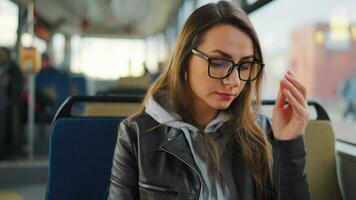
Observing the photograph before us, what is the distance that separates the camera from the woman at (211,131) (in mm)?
1085

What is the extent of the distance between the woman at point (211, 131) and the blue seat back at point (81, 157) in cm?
39

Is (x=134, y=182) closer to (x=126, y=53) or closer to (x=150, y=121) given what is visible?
(x=150, y=121)

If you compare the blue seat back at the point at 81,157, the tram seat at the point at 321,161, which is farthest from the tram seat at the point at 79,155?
the tram seat at the point at 321,161

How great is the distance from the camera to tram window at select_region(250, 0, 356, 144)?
2133mm

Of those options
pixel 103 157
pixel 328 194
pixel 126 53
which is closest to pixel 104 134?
pixel 103 157

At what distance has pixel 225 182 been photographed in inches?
46.1

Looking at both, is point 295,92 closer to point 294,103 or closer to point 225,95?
point 294,103

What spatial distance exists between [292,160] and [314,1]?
1.50 meters

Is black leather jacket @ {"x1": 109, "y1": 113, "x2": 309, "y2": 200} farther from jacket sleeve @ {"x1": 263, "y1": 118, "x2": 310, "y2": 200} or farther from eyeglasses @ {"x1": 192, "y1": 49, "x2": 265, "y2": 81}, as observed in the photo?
eyeglasses @ {"x1": 192, "y1": 49, "x2": 265, "y2": 81}

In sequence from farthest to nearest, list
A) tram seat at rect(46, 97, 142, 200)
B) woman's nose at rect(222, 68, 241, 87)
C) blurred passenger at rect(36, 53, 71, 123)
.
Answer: blurred passenger at rect(36, 53, 71, 123), tram seat at rect(46, 97, 142, 200), woman's nose at rect(222, 68, 241, 87)

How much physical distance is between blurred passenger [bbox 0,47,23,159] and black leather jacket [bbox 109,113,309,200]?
350 cm

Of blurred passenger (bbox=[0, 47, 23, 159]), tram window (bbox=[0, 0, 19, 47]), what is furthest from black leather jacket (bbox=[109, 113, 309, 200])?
tram window (bbox=[0, 0, 19, 47])

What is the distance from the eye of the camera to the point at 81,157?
1.52 m

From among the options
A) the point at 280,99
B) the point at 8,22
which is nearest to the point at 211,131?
the point at 280,99
